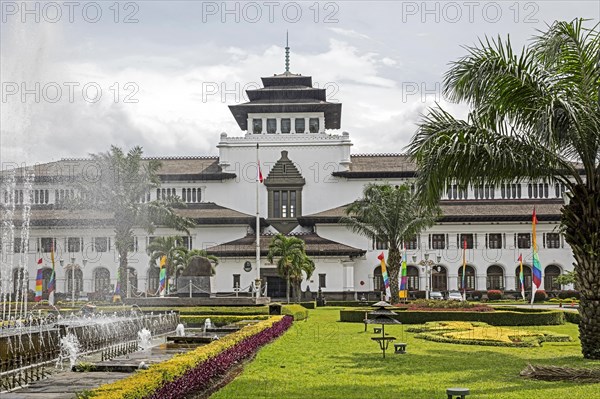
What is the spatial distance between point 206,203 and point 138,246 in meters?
6.60

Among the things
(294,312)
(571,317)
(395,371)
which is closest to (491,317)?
(571,317)

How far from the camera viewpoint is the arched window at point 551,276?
60159 mm

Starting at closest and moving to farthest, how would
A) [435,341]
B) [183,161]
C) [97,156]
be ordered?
[435,341] < [97,156] < [183,161]

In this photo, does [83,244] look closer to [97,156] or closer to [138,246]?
[138,246]

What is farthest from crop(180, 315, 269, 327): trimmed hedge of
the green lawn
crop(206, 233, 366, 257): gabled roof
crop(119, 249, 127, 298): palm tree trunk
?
crop(206, 233, 366, 257): gabled roof

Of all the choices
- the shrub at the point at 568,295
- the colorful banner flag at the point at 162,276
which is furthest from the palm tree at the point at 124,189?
the shrub at the point at 568,295

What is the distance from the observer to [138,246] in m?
61.7

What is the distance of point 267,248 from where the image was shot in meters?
58.0

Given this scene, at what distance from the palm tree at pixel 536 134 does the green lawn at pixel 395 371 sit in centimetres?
283

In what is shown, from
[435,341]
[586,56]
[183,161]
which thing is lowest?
[435,341]

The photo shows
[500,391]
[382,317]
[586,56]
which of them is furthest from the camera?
[382,317]

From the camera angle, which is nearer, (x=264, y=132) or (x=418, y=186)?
(x=418, y=186)

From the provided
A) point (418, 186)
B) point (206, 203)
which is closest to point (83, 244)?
point (206, 203)

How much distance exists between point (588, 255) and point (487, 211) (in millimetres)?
44277
